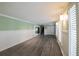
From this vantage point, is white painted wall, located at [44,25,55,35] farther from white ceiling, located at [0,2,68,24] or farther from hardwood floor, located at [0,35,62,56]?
white ceiling, located at [0,2,68,24]

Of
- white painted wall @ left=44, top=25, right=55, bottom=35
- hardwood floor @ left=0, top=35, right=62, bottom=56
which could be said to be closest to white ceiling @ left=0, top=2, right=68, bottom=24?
hardwood floor @ left=0, top=35, right=62, bottom=56

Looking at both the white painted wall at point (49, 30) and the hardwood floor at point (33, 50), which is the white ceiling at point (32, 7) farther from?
the white painted wall at point (49, 30)

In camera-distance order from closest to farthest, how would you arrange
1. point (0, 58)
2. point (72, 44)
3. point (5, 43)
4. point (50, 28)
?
point (0, 58), point (72, 44), point (5, 43), point (50, 28)

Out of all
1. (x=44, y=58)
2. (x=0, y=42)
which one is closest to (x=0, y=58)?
(x=44, y=58)

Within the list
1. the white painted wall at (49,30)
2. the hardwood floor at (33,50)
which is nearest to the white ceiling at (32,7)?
the hardwood floor at (33,50)

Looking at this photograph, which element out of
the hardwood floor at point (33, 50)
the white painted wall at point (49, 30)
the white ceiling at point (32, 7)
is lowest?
the hardwood floor at point (33, 50)

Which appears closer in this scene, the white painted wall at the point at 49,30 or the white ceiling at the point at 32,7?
the white ceiling at the point at 32,7

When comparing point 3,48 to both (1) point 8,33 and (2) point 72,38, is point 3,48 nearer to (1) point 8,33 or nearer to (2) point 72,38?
(1) point 8,33

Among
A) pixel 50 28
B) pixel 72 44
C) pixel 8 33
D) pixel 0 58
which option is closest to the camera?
pixel 0 58

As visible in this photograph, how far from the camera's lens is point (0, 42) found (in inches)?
217

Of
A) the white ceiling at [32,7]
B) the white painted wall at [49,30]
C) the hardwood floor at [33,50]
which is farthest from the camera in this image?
the white painted wall at [49,30]

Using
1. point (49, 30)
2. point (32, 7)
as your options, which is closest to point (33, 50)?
point (32, 7)

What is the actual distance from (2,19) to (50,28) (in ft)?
42.6

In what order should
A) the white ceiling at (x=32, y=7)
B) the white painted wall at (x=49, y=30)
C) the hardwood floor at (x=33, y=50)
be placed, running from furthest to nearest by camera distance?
the white painted wall at (x=49, y=30) < the hardwood floor at (x=33, y=50) < the white ceiling at (x=32, y=7)
